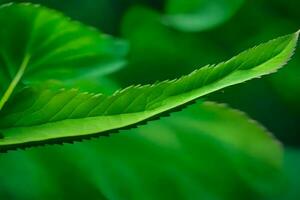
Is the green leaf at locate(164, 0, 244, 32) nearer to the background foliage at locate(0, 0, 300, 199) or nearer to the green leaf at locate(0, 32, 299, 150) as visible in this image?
the background foliage at locate(0, 0, 300, 199)

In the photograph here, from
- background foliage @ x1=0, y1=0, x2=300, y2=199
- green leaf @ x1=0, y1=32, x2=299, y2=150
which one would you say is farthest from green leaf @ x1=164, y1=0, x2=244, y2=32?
green leaf @ x1=0, y1=32, x2=299, y2=150

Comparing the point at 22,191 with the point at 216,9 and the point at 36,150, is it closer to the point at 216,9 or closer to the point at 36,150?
the point at 36,150

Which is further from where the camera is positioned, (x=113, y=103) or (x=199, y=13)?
(x=199, y=13)

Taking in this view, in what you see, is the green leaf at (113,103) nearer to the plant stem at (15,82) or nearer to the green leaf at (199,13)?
the plant stem at (15,82)

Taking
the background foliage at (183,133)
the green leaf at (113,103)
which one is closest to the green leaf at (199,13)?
the background foliage at (183,133)

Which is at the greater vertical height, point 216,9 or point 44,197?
point 216,9

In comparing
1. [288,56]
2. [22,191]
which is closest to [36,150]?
[22,191]
